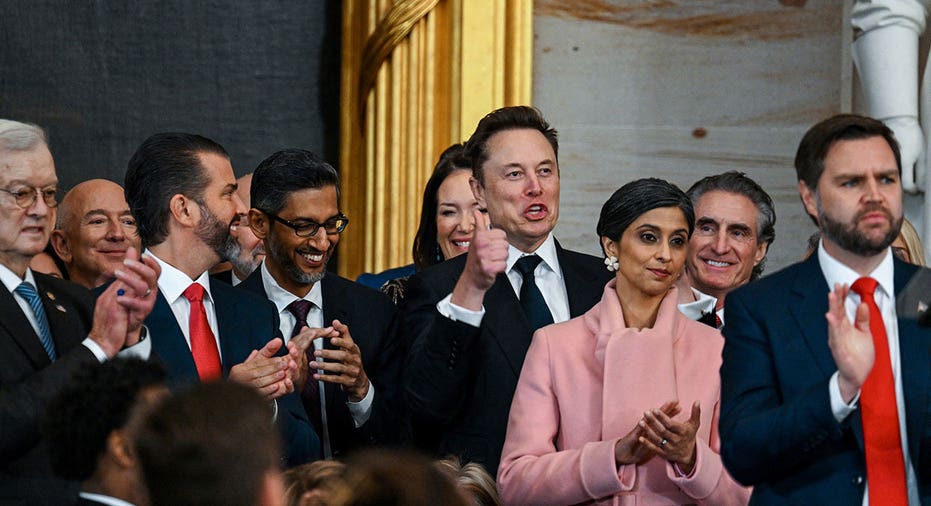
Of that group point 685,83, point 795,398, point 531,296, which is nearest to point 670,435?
point 795,398

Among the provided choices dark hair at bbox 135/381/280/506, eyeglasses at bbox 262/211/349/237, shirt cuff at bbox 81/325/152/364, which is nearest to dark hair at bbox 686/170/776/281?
eyeglasses at bbox 262/211/349/237

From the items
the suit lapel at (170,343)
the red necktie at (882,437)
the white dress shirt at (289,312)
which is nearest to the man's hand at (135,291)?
the suit lapel at (170,343)


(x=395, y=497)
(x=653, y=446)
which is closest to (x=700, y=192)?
(x=653, y=446)

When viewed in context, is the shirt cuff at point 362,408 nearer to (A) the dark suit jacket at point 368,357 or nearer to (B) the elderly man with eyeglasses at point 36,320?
(A) the dark suit jacket at point 368,357

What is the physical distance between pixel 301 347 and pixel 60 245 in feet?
5.62

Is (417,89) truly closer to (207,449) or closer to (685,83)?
(685,83)

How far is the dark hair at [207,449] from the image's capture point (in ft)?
7.13

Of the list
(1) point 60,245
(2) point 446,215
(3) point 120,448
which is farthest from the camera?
(1) point 60,245

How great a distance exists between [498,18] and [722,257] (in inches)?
64.0

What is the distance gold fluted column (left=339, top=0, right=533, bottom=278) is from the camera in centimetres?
609

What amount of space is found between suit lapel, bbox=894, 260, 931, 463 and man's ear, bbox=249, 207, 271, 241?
1.94 metres

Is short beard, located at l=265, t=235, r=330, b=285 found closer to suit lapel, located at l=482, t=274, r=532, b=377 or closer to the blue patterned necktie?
suit lapel, located at l=482, t=274, r=532, b=377

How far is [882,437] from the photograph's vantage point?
3234 millimetres

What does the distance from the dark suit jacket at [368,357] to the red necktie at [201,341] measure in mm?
419
